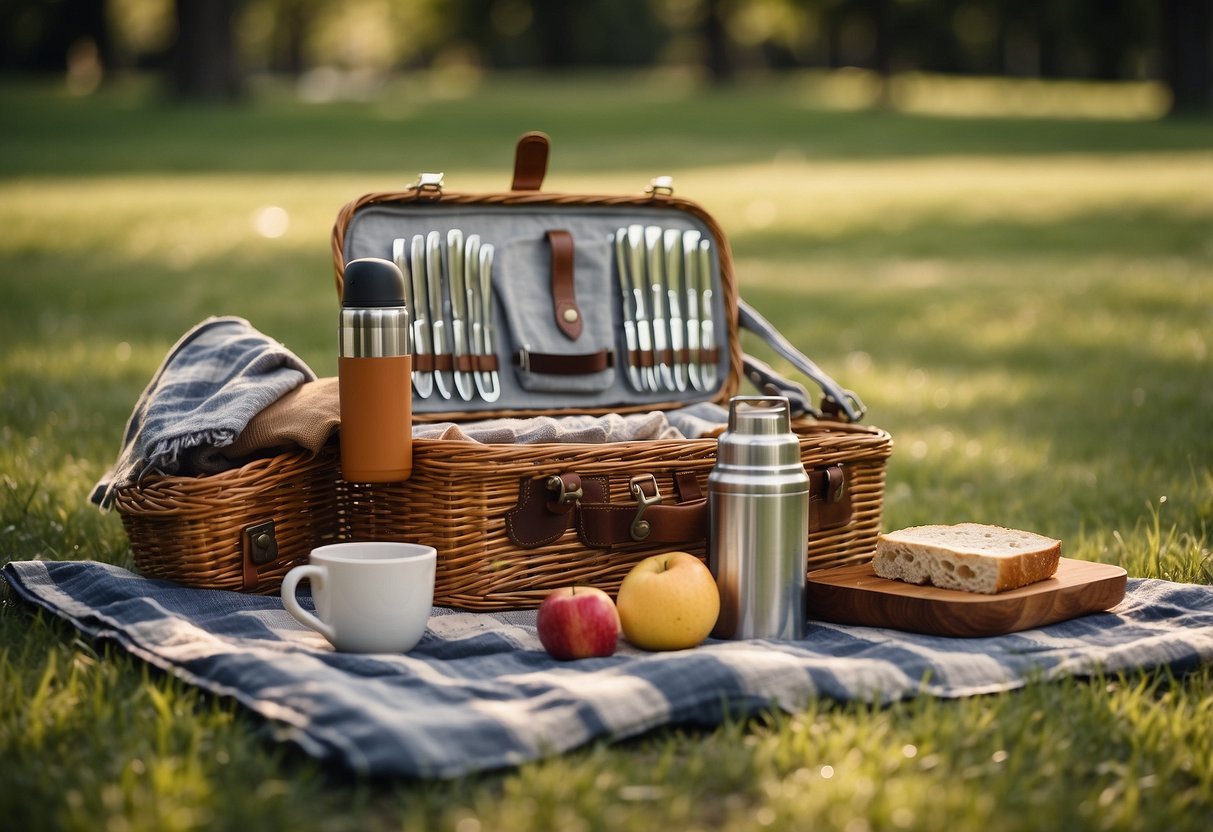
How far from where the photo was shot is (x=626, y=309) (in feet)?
13.1

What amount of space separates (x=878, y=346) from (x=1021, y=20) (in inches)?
1743

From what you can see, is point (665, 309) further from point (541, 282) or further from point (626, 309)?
point (541, 282)

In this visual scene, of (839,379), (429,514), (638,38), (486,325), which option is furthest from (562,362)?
(638,38)

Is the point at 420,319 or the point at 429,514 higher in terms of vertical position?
the point at 420,319

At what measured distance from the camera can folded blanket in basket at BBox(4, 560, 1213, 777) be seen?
2.22 m

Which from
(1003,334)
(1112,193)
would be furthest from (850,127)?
(1003,334)

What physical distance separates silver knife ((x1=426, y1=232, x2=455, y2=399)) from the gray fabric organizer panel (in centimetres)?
4

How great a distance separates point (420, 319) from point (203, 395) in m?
0.60

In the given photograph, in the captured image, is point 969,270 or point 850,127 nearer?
point 969,270

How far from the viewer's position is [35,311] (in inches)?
310

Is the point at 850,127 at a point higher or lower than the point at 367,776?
higher

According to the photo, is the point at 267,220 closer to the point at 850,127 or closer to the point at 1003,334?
the point at 1003,334

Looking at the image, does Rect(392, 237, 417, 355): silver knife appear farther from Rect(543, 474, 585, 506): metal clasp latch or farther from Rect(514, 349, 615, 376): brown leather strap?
Rect(543, 474, 585, 506): metal clasp latch

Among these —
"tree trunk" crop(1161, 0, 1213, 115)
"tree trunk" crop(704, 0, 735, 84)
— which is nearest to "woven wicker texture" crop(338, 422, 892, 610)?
"tree trunk" crop(1161, 0, 1213, 115)
